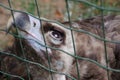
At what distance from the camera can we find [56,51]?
276 centimetres

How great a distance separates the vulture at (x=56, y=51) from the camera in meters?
2.62

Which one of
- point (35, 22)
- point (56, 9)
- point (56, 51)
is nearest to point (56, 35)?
point (56, 51)

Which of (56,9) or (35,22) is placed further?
(56,9)

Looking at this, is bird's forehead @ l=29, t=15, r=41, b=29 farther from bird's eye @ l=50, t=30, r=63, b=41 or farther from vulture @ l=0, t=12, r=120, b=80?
bird's eye @ l=50, t=30, r=63, b=41

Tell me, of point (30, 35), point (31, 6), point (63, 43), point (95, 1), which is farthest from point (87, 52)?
point (31, 6)

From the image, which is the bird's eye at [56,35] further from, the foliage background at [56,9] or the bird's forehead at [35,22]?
the foliage background at [56,9]

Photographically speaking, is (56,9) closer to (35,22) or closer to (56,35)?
(56,35)

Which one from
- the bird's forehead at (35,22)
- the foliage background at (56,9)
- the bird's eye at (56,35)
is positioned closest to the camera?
the bird's forehead at (35,22)

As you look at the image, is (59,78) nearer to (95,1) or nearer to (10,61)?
(10,61)

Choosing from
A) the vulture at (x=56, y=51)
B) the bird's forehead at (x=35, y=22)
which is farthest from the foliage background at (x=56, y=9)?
the bird's forehead at (x=35, y=22)

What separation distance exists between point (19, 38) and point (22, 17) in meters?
0.12

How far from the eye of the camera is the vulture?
2.62m

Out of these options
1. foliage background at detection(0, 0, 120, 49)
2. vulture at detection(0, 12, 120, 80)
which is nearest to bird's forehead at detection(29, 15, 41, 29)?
vulture at detection(0, 12, 120, 80)

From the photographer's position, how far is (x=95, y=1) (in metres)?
3.91
